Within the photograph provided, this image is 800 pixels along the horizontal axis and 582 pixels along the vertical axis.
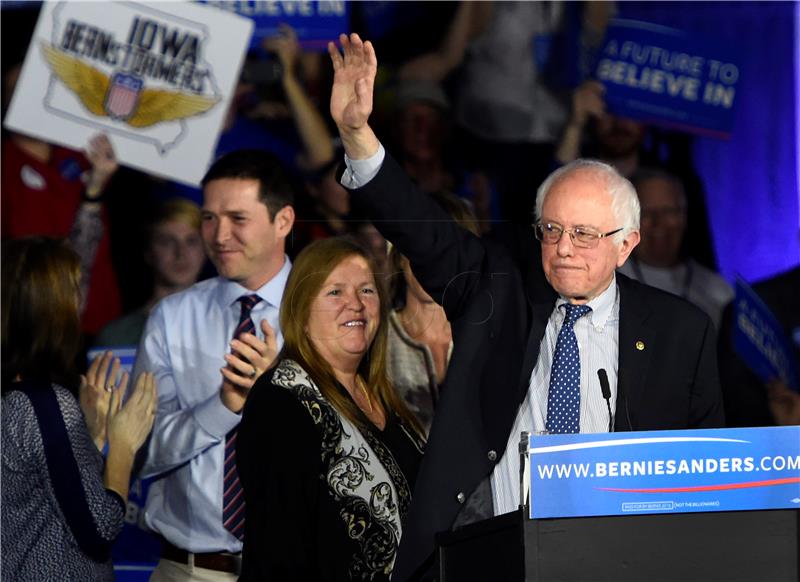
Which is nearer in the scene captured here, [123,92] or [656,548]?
[656,548]

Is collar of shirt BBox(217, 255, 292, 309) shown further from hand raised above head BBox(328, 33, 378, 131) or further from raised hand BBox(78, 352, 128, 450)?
hand raised above head BBox(328, 33, 378, 131)

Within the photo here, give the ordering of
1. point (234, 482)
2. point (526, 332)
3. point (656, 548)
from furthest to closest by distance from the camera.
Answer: point (234, 482) < point (526, 332) < point (656, 548)

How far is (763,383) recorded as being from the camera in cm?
452

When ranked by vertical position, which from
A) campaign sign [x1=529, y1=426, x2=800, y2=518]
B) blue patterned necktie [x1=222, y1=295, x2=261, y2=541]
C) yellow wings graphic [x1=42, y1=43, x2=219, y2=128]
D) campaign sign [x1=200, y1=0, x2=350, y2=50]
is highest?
campaign sign [x1=200, y1=0, x2=350, y2=50]

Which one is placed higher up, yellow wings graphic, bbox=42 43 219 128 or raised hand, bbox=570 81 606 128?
raised hand, bbox=570 81 606 128

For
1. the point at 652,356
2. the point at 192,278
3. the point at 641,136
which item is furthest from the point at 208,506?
the point at 641,136

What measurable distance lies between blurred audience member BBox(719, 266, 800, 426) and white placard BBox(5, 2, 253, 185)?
197 centimetres

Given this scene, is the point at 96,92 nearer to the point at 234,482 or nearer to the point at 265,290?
the point at 265,290

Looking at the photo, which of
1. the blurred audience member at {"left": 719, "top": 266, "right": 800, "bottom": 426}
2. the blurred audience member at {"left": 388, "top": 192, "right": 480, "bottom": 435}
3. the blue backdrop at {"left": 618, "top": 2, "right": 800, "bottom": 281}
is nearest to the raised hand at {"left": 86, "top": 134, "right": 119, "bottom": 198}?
the blurred audience member at {"left": 388, "top": 192, "right": 480, "bottom": 435}

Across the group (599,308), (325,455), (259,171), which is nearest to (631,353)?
(599,308)

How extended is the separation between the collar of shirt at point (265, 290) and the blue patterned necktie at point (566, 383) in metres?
1.16

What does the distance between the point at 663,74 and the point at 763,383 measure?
1.19 meters

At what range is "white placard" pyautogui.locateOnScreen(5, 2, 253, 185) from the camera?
14.1 feet

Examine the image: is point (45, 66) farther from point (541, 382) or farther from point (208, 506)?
point (541, 382)
